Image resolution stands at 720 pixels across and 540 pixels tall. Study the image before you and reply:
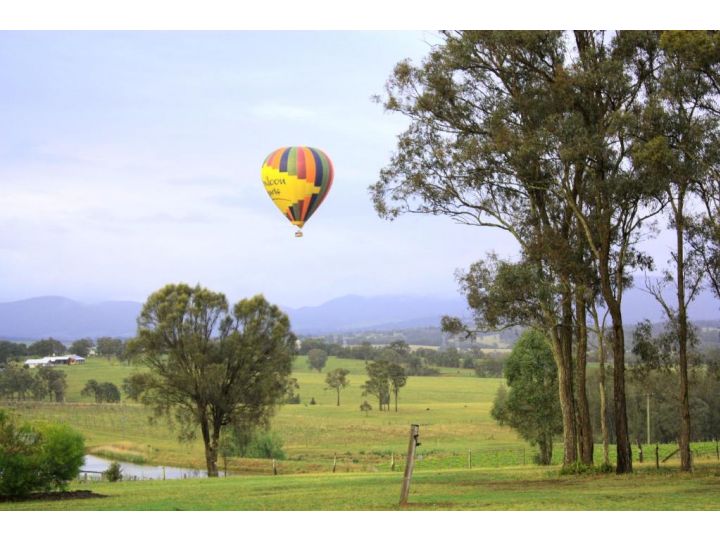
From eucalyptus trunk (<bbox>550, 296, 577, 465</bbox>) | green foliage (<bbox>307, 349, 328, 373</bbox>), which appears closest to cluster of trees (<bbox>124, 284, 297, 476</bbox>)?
eucalyptus trunk (<bbox>550, 296, 577, 465</bbox>)

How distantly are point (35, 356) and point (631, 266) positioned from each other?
11904 centimetres

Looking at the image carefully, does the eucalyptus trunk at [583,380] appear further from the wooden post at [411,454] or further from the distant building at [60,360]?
the distant building at [60,360]

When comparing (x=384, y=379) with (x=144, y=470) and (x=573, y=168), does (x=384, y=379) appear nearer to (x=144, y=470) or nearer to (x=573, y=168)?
(x=144, y=470)

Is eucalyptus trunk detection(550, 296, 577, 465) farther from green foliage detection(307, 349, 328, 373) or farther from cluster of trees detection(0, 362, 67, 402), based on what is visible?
green foliage detection(307, 349, 328, 373)

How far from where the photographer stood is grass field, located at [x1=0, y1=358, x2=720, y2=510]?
18.7 meters

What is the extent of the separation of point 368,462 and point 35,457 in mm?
29804

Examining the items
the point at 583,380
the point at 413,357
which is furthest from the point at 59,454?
the point at 413,357

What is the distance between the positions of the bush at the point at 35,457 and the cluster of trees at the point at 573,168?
12.5m

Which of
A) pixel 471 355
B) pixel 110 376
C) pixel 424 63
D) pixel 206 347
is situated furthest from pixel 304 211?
pixel 471 355

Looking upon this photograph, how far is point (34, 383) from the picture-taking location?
9056cm

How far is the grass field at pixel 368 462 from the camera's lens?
18656mm

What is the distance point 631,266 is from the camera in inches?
1137

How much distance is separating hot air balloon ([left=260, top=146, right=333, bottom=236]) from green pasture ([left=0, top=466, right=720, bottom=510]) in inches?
652

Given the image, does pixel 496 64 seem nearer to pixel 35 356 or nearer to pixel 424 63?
pixel 424 63
